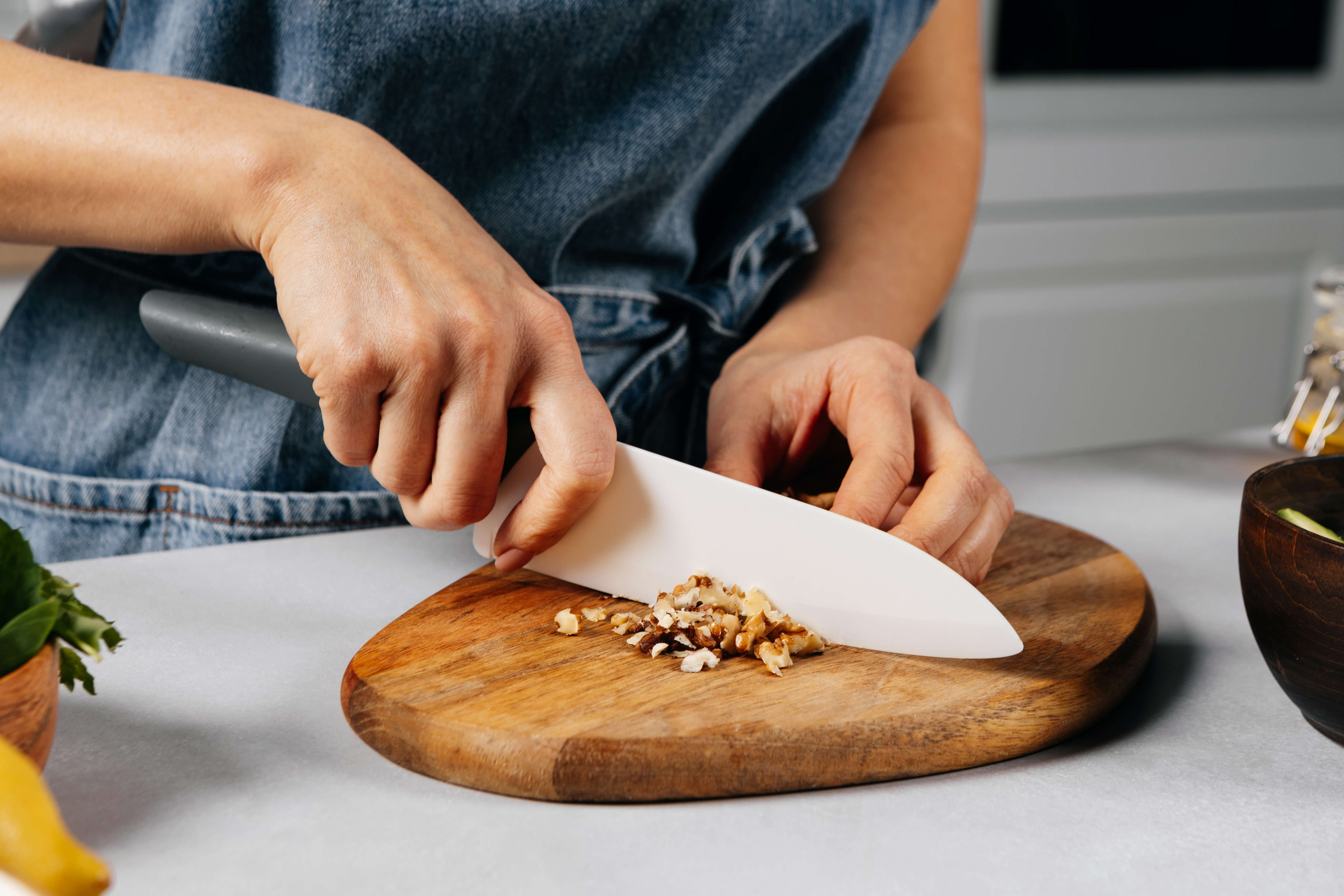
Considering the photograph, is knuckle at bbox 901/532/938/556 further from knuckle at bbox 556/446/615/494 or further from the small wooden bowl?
the small wooden bowl

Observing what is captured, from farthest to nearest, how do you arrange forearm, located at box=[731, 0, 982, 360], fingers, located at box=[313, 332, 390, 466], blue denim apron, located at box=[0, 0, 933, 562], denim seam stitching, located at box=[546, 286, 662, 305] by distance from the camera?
forearm, located at box=[731, 0, 982, 360]
denim seam stitching, located at box=[546, 286, 662, 305]
blue denim apron, located at box=[0, 0, 933, 562]
fingers, located at box=[313, 332, 390, 466]

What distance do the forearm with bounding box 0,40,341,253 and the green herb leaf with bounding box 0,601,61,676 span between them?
0.82 ft

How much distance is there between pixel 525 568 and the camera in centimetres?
66

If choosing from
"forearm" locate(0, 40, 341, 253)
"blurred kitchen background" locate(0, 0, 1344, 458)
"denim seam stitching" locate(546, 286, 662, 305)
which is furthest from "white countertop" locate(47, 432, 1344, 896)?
"blurred kitchen background" locate(0, 0, 1344, 458)

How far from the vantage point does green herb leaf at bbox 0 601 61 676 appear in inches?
14.5

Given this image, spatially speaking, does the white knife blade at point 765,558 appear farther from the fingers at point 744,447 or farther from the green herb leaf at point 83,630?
the green herb leaf at point 83,630

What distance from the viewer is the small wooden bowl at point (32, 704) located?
1.20 ft

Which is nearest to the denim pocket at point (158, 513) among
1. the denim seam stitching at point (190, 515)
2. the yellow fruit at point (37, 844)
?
the denim seam stitching at point (190, 515)

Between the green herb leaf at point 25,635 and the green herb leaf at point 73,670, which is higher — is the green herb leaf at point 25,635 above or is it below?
above

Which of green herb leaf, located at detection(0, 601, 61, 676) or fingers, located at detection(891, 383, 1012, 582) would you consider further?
fingers, located at detection(891, 383, 1012, 582)

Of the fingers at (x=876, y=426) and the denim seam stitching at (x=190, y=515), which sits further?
the denim seam stitching at (x=190, y=515)

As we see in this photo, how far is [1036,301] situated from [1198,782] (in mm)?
1925

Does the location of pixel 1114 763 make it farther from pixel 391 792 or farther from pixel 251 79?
pixel 251 79

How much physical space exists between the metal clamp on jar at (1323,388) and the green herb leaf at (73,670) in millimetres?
834
